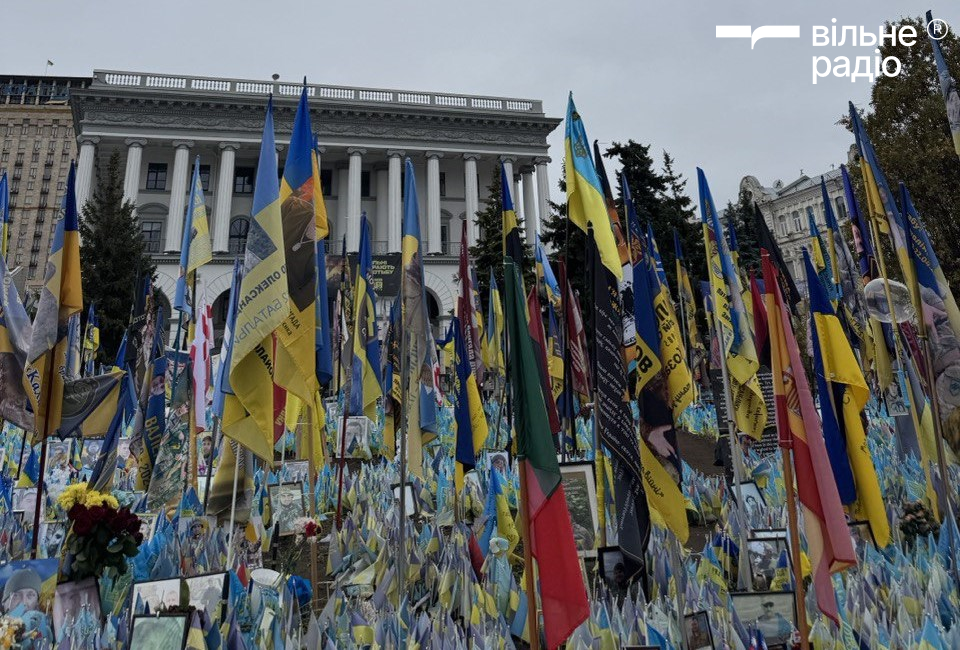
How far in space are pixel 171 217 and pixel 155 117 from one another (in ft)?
20.7

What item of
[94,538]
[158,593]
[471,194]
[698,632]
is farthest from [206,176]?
[698,632]

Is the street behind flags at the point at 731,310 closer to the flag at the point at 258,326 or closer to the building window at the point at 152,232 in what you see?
the flag at the point at 258,326

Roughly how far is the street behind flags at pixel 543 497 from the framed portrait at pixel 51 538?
3842 millimetres

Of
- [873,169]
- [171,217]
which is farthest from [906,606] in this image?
[171,217]

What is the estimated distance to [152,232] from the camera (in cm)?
3362

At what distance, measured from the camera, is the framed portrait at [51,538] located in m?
4.73

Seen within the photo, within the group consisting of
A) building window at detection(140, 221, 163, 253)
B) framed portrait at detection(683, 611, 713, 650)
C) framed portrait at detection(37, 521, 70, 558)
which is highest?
building window at detection(140, 221, 163, 253)

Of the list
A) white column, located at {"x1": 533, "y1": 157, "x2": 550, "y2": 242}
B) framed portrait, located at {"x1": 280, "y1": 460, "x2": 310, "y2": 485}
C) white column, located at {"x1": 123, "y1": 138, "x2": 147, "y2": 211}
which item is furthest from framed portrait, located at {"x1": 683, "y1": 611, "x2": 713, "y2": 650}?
white column, located at {"x1": 533, "y1": 157, "x2": 550, "y2": 242}

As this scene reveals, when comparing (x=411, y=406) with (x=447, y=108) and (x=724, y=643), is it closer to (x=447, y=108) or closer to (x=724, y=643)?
(x=724, y=643)

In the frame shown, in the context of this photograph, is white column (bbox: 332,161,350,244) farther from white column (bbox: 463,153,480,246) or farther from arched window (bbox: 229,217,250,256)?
white column (bbox: 463,153,480,246)

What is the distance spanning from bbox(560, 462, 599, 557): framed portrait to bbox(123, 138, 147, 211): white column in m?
33.3

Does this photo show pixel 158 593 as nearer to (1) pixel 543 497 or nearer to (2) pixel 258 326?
(2) pixel 258 326

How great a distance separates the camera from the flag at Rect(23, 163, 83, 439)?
434 centimetres

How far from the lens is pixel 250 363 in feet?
13.0
